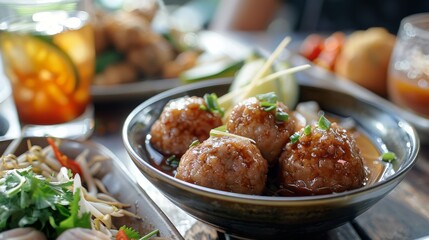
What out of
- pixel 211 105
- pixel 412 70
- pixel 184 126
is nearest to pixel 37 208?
pixel 184 126

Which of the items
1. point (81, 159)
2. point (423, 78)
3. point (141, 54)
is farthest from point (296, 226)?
point (141, 54)

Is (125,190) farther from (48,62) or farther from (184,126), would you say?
(48,62)

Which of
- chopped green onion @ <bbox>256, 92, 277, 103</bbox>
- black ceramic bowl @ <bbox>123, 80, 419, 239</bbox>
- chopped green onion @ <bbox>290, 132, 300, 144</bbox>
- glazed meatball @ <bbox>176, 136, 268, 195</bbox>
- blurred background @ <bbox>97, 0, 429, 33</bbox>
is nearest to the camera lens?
black ceramic bowl @ <bbox>123, 80, 419, 239</bbox>

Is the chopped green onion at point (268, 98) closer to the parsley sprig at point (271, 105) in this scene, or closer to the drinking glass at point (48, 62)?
the parsley sprig at point (271, 105)

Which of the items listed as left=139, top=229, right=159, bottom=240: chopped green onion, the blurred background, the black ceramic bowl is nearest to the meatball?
the black ceramic bowl

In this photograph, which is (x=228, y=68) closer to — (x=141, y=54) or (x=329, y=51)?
(x=141, y=54)

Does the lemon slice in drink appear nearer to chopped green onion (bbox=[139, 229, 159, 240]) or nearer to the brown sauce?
the brown sauce
